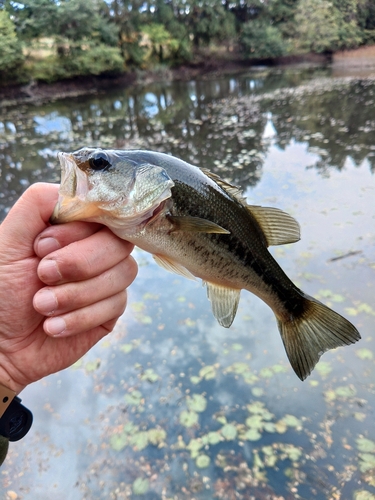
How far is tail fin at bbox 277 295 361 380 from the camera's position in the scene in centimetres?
190

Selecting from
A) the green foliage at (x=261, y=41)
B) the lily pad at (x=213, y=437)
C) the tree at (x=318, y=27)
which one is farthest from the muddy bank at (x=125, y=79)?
the lily pad at (x=213, y=437)

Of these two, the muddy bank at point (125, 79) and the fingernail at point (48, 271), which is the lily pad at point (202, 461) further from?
the muddy bank at point (125, 79)

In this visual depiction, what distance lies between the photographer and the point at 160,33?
37438 mm

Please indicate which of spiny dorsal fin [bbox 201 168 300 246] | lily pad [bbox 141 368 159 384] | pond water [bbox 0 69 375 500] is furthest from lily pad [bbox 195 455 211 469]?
spiny dorsal fin [bbox 201 168 300 246]

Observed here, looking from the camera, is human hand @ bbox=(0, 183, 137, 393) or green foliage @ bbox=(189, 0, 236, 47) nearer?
human hand @ bbox=(0, 183, 137, 393)

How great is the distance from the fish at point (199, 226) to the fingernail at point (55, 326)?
0.46m

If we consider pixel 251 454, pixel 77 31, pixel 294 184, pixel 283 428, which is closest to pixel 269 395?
pixel 283 428

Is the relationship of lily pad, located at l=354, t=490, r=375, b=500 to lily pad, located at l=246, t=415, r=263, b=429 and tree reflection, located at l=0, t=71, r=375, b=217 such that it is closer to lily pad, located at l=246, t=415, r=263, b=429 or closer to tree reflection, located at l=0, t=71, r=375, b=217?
lily pad, located at l=246, t=415, r=263, b=429

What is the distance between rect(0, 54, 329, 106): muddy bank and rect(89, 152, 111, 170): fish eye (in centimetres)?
2768

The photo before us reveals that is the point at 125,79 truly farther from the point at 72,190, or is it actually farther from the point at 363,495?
the point at 363,495

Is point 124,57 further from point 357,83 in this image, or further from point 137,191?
point 137,191

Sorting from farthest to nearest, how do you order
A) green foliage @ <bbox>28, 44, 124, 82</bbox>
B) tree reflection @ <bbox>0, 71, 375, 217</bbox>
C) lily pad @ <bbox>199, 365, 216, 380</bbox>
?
green foliage @ <bbox>28, 44, 124, 82</bbox> → tree reflection @ <bbox>0, 71, 375, 217</bbox> → lily pad @ <bbox>199, 365, 216, 380</bbox>

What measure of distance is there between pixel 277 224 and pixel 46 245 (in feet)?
3.93

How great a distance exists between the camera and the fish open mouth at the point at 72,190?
1.52 metres
